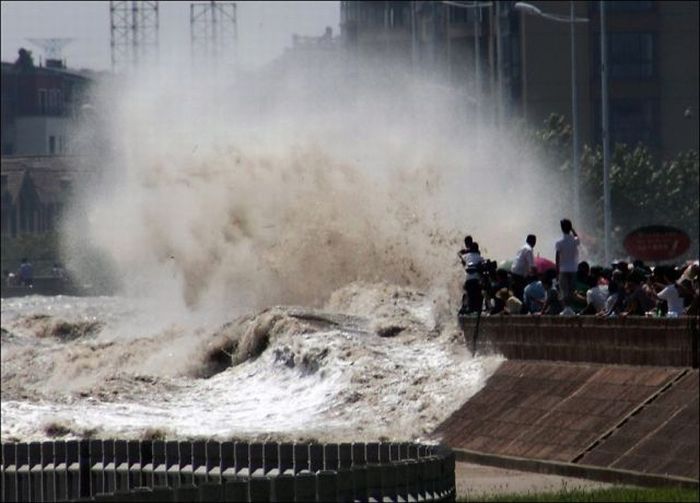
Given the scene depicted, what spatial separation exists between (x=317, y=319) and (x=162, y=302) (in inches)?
767

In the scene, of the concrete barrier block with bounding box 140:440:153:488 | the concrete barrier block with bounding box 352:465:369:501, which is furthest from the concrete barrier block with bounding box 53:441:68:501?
the concrete barrier block with bounding box 352:465:369:501

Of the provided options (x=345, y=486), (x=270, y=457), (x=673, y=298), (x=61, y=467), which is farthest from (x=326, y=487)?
(x=673, y=298)

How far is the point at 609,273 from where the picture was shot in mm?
28297

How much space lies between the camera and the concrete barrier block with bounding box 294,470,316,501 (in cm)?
1490

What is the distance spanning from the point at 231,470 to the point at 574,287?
849cm

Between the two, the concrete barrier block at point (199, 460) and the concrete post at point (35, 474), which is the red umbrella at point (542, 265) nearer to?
the concrete post at point (35, 474)

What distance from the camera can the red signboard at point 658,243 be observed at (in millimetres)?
33188

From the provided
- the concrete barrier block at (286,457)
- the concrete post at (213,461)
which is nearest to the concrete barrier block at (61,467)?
the concrete post at (213,461)

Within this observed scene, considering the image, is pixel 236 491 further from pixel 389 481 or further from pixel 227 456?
pixel 227 456

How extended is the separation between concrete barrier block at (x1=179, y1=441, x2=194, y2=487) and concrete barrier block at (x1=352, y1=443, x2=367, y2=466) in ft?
6.09

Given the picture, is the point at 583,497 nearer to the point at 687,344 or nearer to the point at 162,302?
the point at 687,344

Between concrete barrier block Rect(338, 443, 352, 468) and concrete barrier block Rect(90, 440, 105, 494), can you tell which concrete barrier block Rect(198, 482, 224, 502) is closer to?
concrete barrier block Rect(338, 443, 352, 468)

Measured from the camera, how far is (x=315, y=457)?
1931 cm

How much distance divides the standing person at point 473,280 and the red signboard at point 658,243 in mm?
2697
